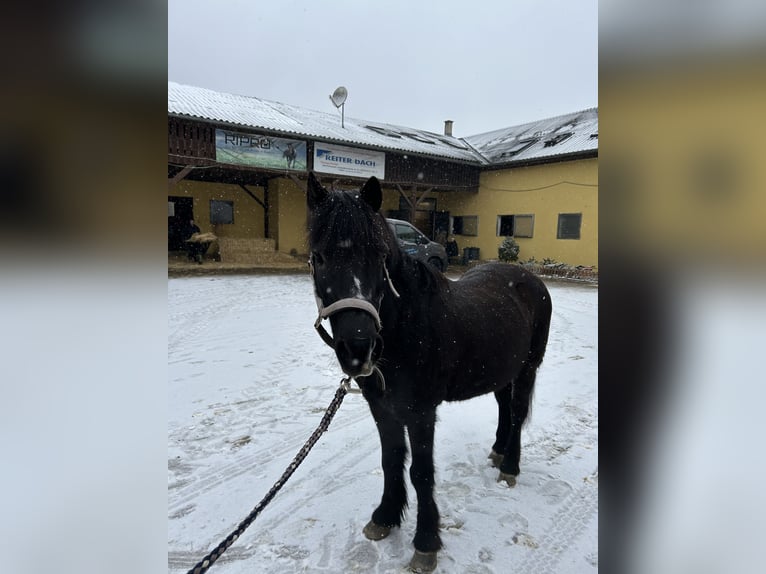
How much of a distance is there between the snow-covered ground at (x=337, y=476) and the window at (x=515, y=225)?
11931 millimetres

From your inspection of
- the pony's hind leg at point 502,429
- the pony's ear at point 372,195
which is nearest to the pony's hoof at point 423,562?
the pony's hind leg at point 502,429

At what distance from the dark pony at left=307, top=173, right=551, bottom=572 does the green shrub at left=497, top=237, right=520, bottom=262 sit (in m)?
13.6

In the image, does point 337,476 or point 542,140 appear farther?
point 542,140

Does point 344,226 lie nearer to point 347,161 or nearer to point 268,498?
point 268,498

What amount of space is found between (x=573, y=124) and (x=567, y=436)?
63.5ft

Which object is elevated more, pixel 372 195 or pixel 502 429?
pixel 372 195

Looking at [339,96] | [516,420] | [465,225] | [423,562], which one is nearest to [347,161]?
[339,96]

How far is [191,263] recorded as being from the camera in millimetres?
13664

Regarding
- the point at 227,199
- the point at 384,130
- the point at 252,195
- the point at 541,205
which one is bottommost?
the point at 541,205

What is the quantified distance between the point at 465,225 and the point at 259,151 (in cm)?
1007

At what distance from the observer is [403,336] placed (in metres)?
2.15

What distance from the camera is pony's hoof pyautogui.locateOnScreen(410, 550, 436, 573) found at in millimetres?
2139

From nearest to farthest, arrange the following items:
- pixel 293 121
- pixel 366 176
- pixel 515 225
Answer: pixel 366 176 < pixel 293 121 < pixel 515 225
